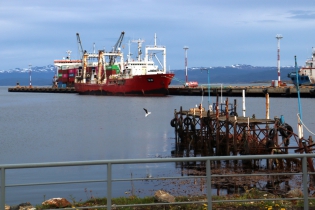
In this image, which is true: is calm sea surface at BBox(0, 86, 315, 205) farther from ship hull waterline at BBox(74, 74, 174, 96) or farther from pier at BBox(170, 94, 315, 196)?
ship hull waterline at BBox(74, 74, 174, 96)

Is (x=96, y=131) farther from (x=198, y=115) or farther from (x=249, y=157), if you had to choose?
(x=249, y=157)

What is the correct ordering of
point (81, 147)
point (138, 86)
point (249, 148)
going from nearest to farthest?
1. point (249, 148)
2. point (81, 147)
3. point (138, 86)

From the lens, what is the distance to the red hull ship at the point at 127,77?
9875cm

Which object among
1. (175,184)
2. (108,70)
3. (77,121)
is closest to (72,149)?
(175,184)

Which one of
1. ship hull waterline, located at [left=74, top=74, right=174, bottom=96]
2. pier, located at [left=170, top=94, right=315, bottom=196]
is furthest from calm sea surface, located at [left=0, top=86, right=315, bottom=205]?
ship hull waterline, located at [left=74, top=74, right=174, bottom=96]

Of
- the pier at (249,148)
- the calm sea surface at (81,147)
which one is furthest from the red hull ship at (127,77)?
the pier at (249,148)

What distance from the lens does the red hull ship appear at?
98750mm

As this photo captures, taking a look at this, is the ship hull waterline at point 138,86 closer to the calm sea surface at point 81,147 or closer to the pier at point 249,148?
the calm sea surface at point 81,147

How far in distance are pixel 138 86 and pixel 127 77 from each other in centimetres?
294

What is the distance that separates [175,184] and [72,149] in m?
15.9

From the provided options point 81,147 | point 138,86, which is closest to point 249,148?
point 81,147

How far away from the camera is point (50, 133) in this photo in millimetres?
44156

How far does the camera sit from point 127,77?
10188 cm

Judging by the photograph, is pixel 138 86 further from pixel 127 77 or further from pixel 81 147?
pixel 81 147
